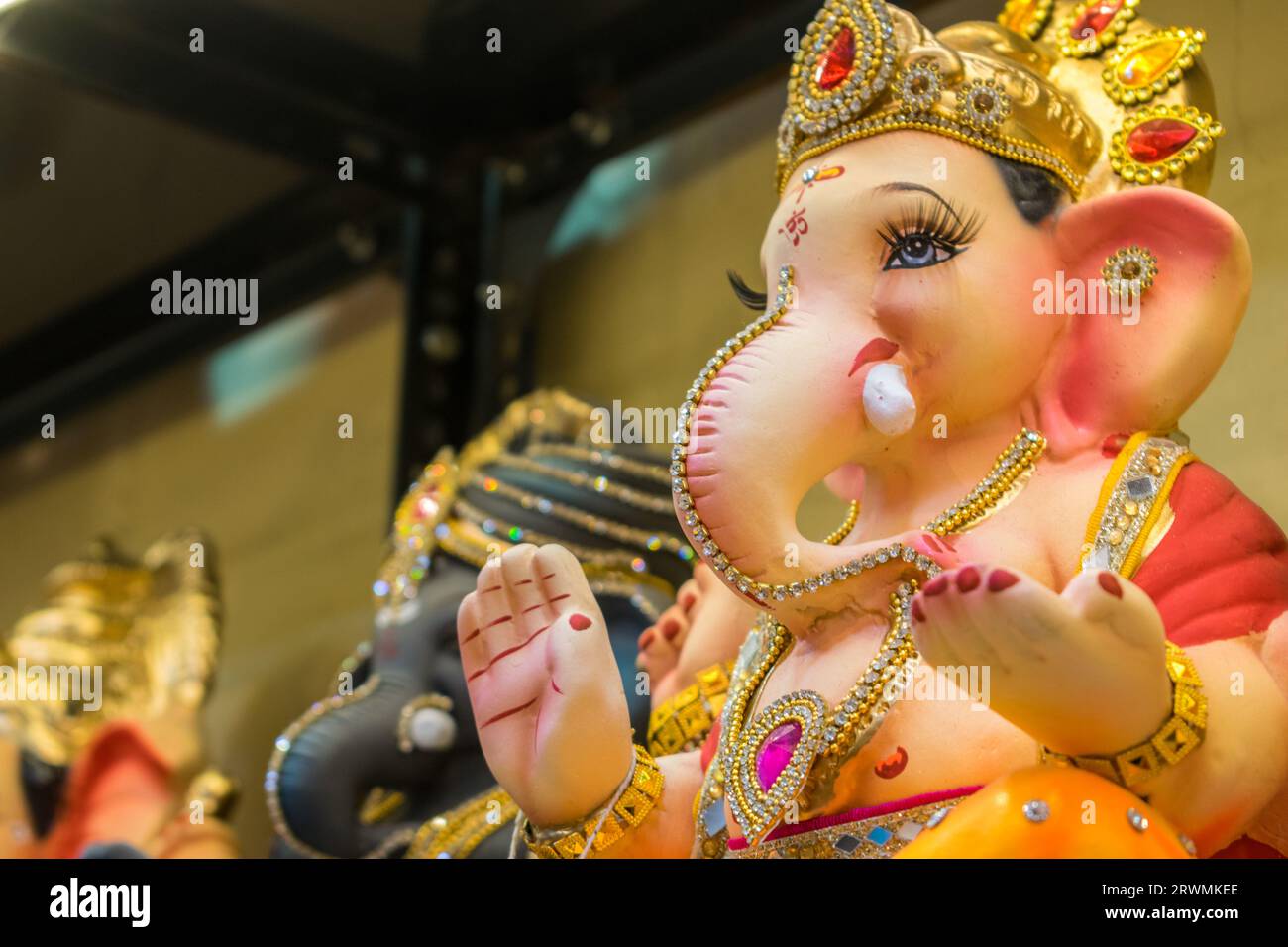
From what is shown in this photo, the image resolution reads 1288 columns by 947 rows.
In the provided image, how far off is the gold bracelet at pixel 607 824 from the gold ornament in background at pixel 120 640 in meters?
1.30

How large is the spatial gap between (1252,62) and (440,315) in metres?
1.34

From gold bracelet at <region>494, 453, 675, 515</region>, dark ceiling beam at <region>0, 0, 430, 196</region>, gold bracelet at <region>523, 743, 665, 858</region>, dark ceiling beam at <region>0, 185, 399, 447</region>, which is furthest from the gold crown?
dark ceiling beam at <region>0, 185, 399, 447</region>

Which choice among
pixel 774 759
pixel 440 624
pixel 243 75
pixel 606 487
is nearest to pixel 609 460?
pixel 606 487

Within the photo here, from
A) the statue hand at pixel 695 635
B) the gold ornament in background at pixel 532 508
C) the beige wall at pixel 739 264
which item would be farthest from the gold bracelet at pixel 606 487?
the statue hand at pixel 695 635

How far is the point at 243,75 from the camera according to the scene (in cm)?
297

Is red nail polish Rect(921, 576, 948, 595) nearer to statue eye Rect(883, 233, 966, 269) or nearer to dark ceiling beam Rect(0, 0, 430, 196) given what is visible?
statue eye Rect(883, 233, 966, 269)

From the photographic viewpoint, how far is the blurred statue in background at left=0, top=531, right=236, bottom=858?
8.61ft

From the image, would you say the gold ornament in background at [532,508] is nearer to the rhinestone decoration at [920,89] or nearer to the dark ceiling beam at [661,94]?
the dark ceiling beam at [661,94]

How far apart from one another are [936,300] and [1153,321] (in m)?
0.16

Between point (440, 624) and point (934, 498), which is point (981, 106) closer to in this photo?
point (934, 498)

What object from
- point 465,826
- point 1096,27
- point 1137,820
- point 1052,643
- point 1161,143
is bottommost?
point 465,826

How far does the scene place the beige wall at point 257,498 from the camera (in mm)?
3150

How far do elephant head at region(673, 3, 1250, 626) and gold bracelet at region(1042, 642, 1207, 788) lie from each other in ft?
0.75
